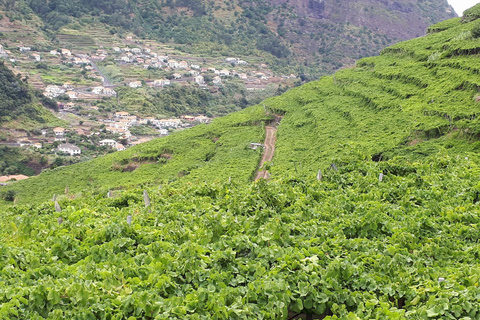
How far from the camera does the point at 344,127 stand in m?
21.5

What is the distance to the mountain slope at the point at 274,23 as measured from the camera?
108875 millimetres

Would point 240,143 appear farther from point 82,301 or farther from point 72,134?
point 72,134

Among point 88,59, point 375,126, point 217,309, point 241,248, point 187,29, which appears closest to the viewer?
point 217,309

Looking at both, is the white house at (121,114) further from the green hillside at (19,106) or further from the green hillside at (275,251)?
the green hillside at (275,251)

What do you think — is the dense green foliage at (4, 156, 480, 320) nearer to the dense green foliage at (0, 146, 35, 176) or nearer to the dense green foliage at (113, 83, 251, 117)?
the dense green foliage at (0, 146, 35, 176)

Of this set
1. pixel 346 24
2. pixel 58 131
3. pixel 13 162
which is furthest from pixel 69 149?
pixel 346 24

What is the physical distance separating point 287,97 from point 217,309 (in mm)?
29966

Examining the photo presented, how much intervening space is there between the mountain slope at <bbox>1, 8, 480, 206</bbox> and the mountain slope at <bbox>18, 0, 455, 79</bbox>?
247 ft

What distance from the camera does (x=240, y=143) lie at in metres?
25.7

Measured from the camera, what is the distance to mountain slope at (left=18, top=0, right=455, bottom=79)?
109m

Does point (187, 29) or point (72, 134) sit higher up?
point (187, 29)

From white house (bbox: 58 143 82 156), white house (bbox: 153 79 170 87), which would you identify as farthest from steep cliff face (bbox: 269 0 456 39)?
white house (bbox: 58 143 82 156)

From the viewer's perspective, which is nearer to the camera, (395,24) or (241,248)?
(241,248)

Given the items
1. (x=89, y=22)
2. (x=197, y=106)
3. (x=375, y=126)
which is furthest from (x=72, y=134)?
(x=89, y=22)
